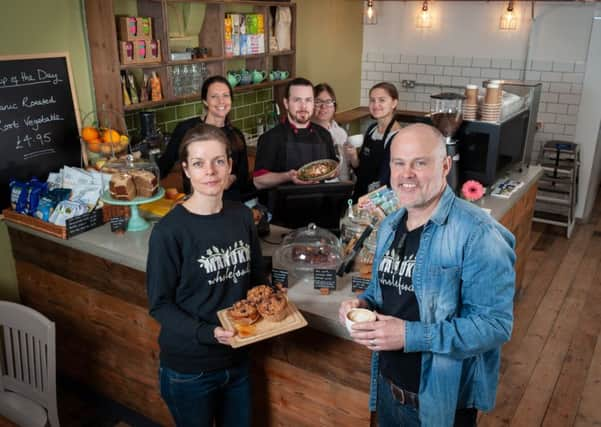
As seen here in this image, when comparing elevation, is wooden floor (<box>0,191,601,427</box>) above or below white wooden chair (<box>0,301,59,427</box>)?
below

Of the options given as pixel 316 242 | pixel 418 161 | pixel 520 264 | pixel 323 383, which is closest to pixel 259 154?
pixel 316 242

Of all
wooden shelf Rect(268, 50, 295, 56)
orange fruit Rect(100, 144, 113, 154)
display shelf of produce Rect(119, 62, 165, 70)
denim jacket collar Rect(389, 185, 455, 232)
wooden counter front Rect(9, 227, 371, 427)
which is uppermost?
wooden shelf Rect(268, 50, 295, 56)

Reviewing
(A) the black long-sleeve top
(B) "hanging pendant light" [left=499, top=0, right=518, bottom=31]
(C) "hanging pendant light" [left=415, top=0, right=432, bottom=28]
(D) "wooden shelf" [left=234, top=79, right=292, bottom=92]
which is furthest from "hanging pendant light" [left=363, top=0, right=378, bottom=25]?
(A) the black long-sleeve top

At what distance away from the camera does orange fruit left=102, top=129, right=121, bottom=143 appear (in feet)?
10.4

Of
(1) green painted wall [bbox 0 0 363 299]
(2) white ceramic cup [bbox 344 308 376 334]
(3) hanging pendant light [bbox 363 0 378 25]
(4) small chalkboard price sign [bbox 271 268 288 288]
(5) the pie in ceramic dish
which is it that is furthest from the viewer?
(3) hanging pendant light [bbox 363 0 378 25]

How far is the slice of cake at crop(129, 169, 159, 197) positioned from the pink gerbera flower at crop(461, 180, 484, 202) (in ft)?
5.86

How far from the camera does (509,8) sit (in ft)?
18.5

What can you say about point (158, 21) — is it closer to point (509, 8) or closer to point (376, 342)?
point (376, 342)

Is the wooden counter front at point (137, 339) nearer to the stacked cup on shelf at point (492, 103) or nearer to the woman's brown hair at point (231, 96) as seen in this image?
the stacked cup on shelf at point (492, 103)

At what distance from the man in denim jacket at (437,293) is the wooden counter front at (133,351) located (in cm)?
43

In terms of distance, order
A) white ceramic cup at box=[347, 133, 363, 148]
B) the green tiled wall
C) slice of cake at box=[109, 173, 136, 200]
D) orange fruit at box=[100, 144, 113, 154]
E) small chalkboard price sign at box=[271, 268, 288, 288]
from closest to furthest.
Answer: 1. small chalkboard price sign at box=[271, 268, 288, 288]
2. slice of cake at box=[109, 173, 136, 200]
3. orange fruit at box=[100, 144, 113, 154]
4. white ceramic cup at box=[347, 133, 363, 148]
5. the green tiled wall

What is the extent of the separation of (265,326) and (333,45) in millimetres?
4957

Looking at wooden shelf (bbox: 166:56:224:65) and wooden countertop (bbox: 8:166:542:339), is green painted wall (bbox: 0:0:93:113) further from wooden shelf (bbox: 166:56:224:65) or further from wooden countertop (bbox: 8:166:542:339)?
wooden countertop (bbox: 8:166:542:339)

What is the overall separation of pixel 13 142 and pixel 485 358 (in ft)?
8.60
